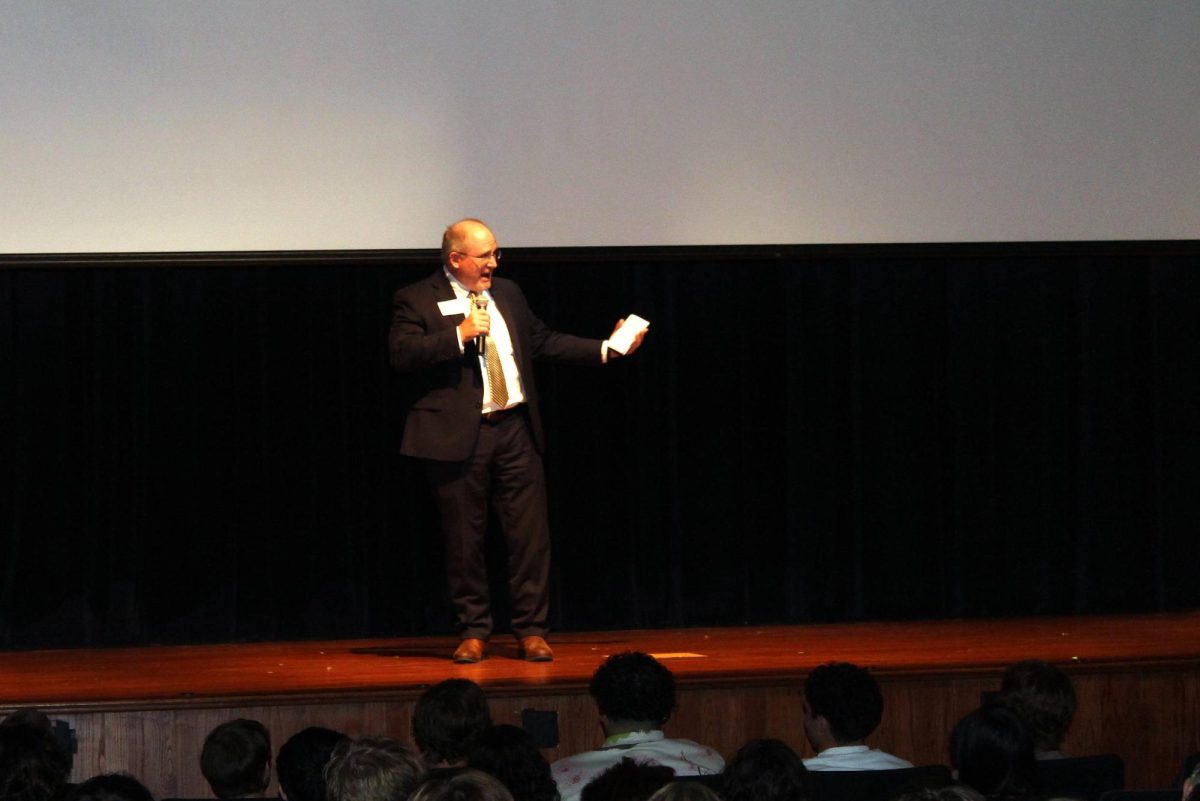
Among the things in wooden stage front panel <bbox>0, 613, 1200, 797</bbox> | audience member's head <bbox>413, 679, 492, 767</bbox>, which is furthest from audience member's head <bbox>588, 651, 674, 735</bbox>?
wooden stage front panel <bbox>0, 613, 1200, 797</bbox>

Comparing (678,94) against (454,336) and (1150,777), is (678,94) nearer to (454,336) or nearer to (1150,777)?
(454,336)

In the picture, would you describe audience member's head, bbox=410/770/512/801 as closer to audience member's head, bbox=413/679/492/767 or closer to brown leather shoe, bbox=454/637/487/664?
audience member's head, bbox=413/679/492/767

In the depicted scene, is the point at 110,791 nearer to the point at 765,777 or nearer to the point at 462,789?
the point at 462,789

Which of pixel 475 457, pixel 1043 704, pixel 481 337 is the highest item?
pixel 481 337

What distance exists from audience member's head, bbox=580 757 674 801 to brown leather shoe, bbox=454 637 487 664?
2.01 m

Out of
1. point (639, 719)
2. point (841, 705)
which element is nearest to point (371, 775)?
point (639, 719)

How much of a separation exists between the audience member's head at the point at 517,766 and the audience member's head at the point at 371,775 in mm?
114

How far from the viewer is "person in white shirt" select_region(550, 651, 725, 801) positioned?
121 inches

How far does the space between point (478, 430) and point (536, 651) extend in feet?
2.09

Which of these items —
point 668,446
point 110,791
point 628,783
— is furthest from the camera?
point 668,446

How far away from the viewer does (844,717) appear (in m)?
3.06

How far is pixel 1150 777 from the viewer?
13.7 ft

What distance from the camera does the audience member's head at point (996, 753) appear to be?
2613 millimetres

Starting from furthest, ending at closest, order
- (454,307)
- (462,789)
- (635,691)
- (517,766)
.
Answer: (454,307) < (635,691) < (517,766) < (462,789)
